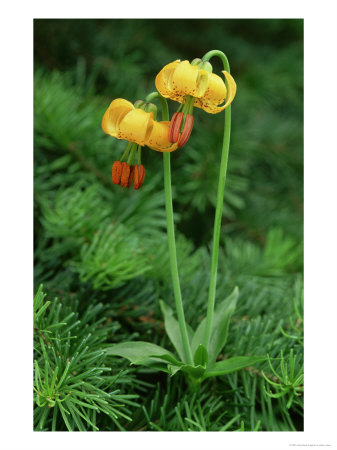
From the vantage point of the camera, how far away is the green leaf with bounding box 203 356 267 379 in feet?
1.35

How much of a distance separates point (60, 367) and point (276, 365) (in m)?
0.22

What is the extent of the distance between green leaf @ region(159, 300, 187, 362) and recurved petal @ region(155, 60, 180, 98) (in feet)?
0.74

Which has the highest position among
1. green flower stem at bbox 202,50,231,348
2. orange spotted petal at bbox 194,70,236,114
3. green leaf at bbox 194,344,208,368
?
orange spotted petal at bbox 194,70,236,114

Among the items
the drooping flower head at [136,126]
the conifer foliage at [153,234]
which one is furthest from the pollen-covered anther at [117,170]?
the conifer foliage at [153,234]

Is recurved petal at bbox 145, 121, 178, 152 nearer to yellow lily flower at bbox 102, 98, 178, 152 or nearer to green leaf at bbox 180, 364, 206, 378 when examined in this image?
yellow lily flower at bbox 102, 98, 178, 152

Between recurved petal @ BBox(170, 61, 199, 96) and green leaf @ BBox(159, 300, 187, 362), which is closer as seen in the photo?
recurved petal @ BBox(170, 61, 199, 96)

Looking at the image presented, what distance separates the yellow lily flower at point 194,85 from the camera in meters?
0.34

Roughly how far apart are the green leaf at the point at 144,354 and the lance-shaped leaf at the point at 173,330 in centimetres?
2

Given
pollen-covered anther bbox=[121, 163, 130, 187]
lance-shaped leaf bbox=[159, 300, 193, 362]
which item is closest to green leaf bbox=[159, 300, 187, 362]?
lance-shaped leaf bbox=[159, 300, 193, 362]

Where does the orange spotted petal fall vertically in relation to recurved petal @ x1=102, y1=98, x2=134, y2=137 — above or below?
above

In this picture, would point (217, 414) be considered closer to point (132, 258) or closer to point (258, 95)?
point (132, 258)

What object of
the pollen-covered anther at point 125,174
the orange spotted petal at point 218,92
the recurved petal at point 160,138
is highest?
the orange spotted petal at point 218,92

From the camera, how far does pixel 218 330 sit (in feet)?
1.53

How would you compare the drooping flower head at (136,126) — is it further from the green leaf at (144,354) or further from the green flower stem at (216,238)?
the green leaf at (144,354)
